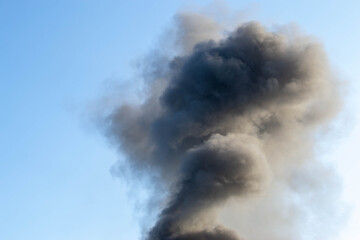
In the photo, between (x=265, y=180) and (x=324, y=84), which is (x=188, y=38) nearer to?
(x=324, y=84)

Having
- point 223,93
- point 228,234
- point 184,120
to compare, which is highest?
point 223,93

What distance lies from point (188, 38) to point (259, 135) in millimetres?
12532

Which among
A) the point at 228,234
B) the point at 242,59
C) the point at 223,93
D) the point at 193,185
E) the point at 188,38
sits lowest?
the point at 228,234

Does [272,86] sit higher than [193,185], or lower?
higher

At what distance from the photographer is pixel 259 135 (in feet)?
159

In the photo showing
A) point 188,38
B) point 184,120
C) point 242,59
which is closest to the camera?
point 184,120

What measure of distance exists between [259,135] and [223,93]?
4.73m

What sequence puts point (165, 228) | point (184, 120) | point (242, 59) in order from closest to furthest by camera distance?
point (165, 228) → point (184, 120) → point (242, 59)

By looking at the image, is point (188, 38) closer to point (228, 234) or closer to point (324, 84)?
point (324, 84)

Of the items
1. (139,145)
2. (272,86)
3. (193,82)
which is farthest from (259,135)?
(139,145)

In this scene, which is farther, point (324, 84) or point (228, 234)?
point (324, 84)

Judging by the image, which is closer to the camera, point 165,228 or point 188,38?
point 165,228

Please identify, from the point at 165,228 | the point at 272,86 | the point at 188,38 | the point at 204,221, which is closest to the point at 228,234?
the point at 204,221

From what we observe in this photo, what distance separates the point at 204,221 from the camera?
140ft
